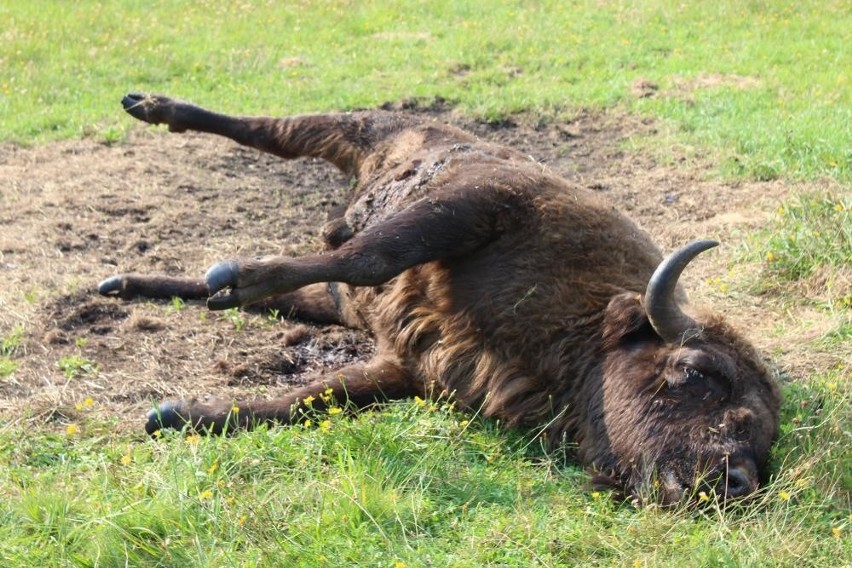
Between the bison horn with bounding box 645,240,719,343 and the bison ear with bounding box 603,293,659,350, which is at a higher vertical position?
the bison horn with bounding box 645,240,719,343

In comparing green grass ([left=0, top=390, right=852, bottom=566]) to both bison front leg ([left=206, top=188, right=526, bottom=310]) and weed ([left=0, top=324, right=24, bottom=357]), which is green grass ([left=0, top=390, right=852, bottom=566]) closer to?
bison front leg ([left=206, top=188, right=526, bottom=310])

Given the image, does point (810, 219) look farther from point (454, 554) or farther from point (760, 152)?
point (454, 554)

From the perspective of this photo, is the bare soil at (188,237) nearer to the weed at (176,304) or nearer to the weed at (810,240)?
the weed at (176,304)

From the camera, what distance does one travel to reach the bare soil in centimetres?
552

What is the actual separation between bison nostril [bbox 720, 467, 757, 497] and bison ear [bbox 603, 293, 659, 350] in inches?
36.0

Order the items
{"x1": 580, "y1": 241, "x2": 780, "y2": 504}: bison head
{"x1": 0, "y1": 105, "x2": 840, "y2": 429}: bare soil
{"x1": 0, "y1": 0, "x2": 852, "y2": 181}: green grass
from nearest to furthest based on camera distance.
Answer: {"x1": 580, "y1": 241, "x2": 780, "y2": 504}: bison head → {"x1": 0, "y1": 105, "x2": 840, "y2": 429}: bare soil → {"x1": 0, "y1": 0, "x2": 852, "y2": 181}: green grass

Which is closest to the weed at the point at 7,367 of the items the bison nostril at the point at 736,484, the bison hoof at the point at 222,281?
the bison hoof at the point at 222,281

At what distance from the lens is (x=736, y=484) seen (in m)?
4.31

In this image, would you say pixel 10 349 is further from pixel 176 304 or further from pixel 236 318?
pixel 236 318

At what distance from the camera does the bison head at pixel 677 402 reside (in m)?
4.41

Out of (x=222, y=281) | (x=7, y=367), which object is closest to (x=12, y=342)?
(x=7, y=367)

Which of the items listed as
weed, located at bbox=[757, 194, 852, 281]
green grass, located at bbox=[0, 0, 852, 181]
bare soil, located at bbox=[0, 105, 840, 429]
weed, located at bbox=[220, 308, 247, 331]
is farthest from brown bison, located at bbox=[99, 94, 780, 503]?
green grass, located at bbox=[0, 0, 852, 181]

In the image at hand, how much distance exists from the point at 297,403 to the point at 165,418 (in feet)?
2.17

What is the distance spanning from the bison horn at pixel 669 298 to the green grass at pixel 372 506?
72 centimetres
